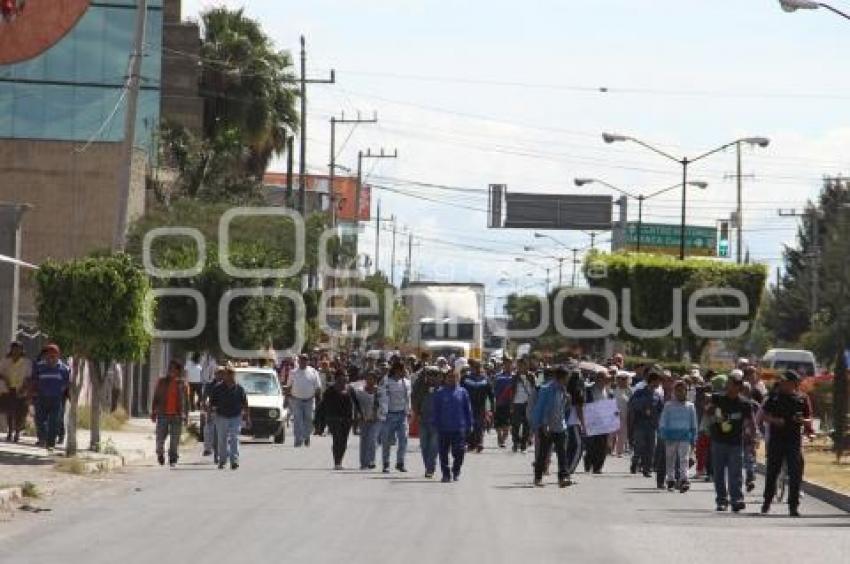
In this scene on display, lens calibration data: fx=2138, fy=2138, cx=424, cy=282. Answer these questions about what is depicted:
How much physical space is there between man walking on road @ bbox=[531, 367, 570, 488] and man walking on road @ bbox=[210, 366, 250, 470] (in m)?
4.84

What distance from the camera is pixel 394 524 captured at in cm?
2097

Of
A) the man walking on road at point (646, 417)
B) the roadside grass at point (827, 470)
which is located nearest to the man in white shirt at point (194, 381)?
the roadside grass at point (827, 470)

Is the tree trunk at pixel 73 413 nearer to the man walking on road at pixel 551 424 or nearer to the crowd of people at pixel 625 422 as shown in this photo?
the crowd of people at pixel 625 422

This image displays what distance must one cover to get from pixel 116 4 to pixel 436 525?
158 ft

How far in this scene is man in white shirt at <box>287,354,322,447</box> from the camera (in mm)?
40375

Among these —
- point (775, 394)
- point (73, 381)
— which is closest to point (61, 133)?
point (73, 381)

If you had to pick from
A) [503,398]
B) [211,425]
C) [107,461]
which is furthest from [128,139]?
[503,398]

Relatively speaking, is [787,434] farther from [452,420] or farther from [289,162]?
[289,162]

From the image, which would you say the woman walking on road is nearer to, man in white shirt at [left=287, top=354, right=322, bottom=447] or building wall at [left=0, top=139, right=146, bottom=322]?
man in white shirt at [left=287, top=354, right=322, bottom=447]

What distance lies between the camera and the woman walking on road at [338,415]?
3306cm

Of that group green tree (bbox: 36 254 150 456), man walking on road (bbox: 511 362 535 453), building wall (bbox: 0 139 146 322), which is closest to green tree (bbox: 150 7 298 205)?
building wall (bbox: 0 139 146 322)

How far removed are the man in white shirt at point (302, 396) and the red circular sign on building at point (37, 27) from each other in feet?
88.2

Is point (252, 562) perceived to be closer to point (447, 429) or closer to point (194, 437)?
point (447, 429)

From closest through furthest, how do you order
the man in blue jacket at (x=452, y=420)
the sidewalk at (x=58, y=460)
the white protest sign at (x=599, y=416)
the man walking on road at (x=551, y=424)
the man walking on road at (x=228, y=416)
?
the sidewalk at (x=58, y=460) → the man walking on road at (x=551, y=424) → the man in blue jacket at (x=452, y=420) → the man walking on road at (x=228, y=416) → the white protest sign at (x=599, y=416)
